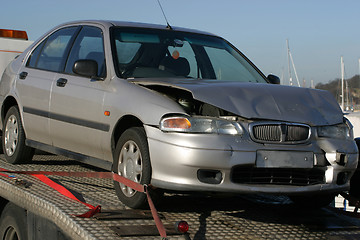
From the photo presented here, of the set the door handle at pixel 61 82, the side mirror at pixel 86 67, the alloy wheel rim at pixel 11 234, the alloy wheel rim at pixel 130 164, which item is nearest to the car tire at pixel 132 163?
the alloy wheel rim at pixel 130 164

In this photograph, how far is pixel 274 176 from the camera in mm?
4348

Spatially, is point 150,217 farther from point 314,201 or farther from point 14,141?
point 14,141

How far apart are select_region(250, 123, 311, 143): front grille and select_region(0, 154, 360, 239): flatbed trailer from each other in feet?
2.05

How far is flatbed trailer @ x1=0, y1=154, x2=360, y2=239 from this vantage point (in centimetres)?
397

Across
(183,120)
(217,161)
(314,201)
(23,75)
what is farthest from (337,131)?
(23,75)

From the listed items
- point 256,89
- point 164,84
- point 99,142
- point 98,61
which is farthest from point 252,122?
point 98,61

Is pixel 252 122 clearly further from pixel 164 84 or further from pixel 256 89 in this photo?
pixel 164 84

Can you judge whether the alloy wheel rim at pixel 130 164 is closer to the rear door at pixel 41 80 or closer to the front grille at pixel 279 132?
the front grille at pixel 279 132

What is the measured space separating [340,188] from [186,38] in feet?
7.44

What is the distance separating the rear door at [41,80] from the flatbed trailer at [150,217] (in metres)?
0.70

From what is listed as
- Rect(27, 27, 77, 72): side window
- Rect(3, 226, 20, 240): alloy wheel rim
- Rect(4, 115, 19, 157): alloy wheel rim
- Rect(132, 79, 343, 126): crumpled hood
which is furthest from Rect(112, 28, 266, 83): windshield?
Rect(4, 115, 19, 157): alloy wheel rim

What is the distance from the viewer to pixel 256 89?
15.2ft

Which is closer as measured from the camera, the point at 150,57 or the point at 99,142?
the point at 99,142

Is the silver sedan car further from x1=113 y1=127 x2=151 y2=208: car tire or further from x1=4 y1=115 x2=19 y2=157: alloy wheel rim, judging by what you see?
x1=4 y1=115 x2=19 y2=157: alloy wheel rim
